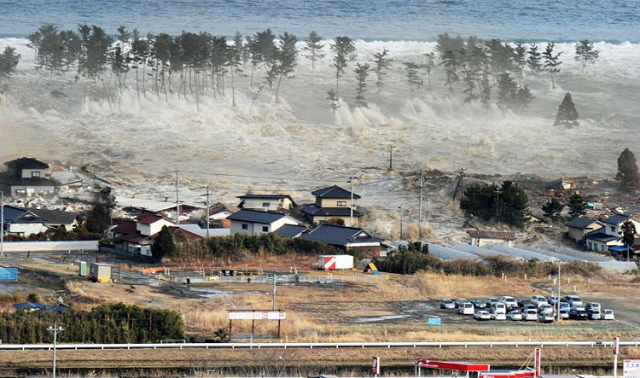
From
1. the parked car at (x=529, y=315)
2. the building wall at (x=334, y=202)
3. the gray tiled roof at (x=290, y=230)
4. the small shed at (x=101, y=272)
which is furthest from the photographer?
the building wall at (x=334, y=202)

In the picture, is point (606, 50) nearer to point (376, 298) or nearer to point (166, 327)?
point (376, 298)

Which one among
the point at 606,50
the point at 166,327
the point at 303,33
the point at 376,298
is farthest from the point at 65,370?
the point at 606,50

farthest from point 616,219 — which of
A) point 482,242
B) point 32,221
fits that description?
point 32,221

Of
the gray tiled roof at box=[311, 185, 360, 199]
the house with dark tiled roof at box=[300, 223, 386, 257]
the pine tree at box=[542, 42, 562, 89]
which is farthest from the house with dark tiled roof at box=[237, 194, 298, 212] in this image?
the pine tree at box=[542, 42, 562, 89]

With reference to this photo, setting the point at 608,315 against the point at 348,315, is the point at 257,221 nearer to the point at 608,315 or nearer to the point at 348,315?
the point at 348,315

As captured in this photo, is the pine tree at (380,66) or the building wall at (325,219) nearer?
the building wall at (325,219)

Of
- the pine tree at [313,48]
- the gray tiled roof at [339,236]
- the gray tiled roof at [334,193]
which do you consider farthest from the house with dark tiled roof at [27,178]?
the pine tree at [313,48]

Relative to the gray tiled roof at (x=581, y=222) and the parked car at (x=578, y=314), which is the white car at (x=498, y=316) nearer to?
the parked car at (x=578, y=314)
